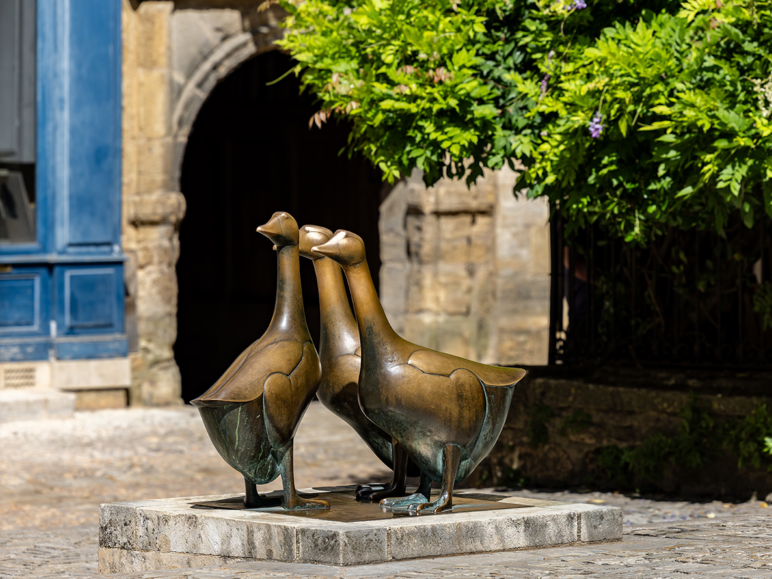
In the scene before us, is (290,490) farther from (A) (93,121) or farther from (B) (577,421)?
(A) (93,121)

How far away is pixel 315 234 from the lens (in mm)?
4637

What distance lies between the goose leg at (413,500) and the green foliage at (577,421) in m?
2.74

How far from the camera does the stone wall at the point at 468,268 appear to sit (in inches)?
485

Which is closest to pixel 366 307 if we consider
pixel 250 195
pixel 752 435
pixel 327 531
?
pixel 327 531

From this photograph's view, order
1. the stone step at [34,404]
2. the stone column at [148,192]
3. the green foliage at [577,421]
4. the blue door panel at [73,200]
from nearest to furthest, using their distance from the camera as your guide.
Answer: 1. the green foliage at [577,421]
2. the stone step at [34,404]
3. the blue door panel at [73,200]
4. the stone column at [148,192]

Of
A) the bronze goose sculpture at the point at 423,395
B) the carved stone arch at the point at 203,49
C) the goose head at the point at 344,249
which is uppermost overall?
the carved stone arch at the point at 203,49

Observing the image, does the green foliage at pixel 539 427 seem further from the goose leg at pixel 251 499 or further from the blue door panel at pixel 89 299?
the blue door panel at pixel 89 299

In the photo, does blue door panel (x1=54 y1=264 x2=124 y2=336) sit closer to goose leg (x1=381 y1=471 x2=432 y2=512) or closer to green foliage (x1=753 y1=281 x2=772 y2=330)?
green foliage (x1=753 y1=281 x2=772 y2=330)

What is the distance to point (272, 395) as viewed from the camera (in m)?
4.30

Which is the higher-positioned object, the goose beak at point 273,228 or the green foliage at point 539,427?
the goose beak at point 273,228

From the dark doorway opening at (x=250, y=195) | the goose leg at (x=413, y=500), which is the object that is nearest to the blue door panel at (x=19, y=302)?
the dark doorway opening at (x=250, y=195)

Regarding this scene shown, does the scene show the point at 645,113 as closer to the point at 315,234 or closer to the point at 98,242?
the point at 315,234

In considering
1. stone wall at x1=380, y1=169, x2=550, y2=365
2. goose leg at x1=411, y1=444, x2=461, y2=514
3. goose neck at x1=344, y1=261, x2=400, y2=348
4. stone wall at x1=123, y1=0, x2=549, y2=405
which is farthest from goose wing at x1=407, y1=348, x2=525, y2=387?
stone wall at x1=380, y1=169, x2=550, y2=365

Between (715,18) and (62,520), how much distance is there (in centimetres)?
406
